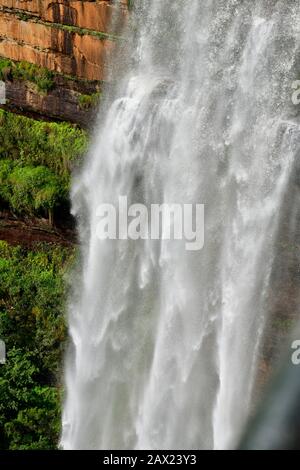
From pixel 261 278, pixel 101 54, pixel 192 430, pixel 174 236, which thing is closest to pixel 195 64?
pixel 101 54

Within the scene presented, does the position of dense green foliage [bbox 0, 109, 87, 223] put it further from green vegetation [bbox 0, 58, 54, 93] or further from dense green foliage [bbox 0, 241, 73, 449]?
dense green foliage [bbox 0, 241, 73, 449]

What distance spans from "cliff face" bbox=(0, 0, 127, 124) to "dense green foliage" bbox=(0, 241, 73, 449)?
330 centimetres

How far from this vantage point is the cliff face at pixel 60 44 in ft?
58.1

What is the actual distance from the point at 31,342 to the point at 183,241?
4.28 meters

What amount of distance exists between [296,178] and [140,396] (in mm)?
5242

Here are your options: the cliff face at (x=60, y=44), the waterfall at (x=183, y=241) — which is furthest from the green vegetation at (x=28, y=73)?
the waterfall at (x=183, y=241)

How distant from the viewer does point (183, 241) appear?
16.8 metres

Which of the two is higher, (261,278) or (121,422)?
(261,278)

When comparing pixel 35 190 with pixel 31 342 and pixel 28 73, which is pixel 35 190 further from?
pixel 31 342

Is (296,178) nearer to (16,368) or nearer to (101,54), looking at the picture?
(101,54)

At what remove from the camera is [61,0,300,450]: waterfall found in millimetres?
15422

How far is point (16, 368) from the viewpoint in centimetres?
1770

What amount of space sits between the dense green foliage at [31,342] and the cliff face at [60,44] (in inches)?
130

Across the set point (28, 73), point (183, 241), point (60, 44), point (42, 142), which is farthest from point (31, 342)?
point (60, 44)
